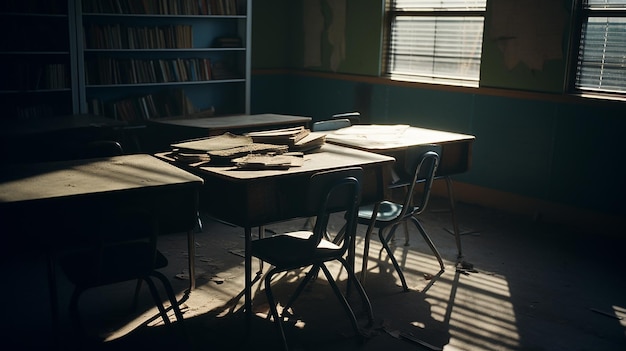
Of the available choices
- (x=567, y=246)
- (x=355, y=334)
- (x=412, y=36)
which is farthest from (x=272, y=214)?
(x=412, y=36)

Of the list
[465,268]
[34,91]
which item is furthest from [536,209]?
[34,91]

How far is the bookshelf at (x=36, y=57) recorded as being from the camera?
5773mm

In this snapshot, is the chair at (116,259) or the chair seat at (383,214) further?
the chair seat at (383,214)

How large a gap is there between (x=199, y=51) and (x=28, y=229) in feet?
15.3

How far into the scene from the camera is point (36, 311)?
3.86 m

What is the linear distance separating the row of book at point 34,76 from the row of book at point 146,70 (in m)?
0.30

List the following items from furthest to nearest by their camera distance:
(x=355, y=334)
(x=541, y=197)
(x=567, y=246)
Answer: (x=541, y=197) < (x=567, y=246) < (x=355, y=334)

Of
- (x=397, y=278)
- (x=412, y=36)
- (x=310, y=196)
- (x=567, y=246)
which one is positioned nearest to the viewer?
(x=310, y=196)

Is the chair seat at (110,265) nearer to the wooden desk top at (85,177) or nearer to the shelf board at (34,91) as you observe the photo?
the wooden desk top at (85,177)

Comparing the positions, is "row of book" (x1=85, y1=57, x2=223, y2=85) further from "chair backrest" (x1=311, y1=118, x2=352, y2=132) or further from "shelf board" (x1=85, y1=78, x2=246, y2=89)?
"chair backrest" (x1=311, y1=118, x2=352, y2=132)

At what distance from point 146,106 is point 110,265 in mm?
3986

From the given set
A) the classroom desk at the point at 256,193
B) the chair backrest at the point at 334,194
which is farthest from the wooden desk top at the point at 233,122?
the chair backrest at the point at 334,194

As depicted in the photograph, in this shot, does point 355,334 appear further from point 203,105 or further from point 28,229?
point 203,105

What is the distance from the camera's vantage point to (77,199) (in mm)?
2873
